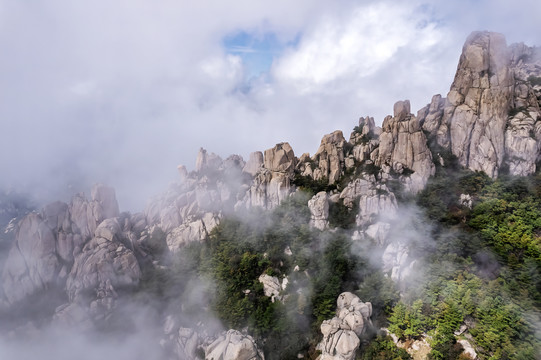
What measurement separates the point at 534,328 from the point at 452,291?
27.4 ft

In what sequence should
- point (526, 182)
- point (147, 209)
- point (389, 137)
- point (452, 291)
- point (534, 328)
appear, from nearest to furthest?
point (534, 328)
point (452, 291)
point (526, 182)
point (389, 137)
point (147, 209)

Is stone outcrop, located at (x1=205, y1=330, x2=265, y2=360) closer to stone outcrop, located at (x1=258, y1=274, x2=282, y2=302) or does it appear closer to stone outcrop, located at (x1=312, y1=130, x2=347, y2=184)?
stone outcrop, located at (x1=258, y1=274, x2=282, y2=302)

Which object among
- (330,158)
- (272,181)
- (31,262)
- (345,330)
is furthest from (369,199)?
(31,262)

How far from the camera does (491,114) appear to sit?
5856 centimetres

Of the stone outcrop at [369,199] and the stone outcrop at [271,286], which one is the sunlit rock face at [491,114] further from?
the stone outcrop at [271,286]

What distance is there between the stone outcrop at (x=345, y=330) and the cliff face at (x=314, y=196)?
2.11 metres

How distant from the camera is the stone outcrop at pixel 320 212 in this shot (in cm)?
5884

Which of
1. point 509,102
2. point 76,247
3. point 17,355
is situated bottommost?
point 17,355

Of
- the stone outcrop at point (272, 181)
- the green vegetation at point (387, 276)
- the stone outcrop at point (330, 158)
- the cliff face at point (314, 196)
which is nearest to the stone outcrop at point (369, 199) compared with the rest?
the cliff face at point (314, 196)

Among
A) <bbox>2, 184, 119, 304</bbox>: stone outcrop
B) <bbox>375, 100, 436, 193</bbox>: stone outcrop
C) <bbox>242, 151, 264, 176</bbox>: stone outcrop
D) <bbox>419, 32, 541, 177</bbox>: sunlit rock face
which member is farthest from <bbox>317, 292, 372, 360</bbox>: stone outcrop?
<bbox>2, 184, 119, 304</bbox>: stone outcrop

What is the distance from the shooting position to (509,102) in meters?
58.6

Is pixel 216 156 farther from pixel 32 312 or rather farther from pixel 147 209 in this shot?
pixel 32 312

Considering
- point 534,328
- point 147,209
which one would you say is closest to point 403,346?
point 534,328

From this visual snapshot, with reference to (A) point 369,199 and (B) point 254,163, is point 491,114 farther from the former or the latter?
(B) point 254,163
